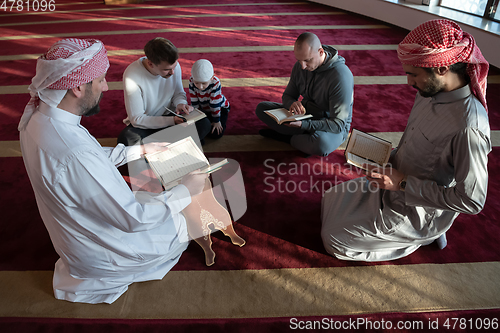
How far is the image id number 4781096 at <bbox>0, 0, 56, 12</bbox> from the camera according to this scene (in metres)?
7.89

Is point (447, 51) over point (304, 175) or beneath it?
over

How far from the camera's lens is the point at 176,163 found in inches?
76.8

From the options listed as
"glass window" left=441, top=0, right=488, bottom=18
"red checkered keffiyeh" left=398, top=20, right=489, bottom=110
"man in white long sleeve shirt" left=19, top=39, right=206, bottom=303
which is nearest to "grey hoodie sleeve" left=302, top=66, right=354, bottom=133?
"red checkered keffiyeh" left=398, top=20, right=489, bottom=110

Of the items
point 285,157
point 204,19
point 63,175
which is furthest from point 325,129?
point 204,19

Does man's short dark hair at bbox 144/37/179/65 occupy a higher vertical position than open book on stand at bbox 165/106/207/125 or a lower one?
higher

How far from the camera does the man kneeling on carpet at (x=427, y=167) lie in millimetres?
1429

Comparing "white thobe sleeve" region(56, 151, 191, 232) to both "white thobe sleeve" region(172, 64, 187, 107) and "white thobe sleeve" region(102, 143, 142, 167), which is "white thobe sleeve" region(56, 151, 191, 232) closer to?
"white thobe sleeve" region(102, 143, 142, 167)

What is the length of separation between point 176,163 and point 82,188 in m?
0.65

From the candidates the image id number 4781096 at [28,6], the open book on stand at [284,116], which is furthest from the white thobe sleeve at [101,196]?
the image id number 4781096 at [28,6]

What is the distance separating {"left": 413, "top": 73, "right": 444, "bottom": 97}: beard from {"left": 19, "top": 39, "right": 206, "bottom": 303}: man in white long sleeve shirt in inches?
48.5

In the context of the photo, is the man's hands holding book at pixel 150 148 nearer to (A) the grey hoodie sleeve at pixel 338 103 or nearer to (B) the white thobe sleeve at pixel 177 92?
(B) the white thobe sleeve at pixel 177 92

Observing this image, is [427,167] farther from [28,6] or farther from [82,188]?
[28,6]

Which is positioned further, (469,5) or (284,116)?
(469,5)

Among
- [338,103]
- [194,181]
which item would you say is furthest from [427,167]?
[194,181]
